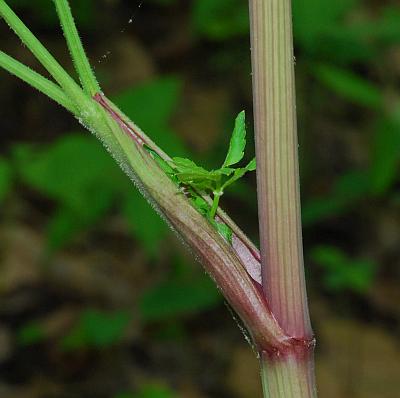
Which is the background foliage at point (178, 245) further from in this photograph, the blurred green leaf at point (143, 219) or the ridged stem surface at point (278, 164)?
the ridged stem surface at point (278, 164)

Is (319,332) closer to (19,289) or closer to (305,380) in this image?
(19,289)

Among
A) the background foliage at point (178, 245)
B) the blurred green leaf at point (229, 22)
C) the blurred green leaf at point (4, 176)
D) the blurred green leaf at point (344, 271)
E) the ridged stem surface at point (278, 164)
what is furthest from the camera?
the blurred green leaf at point (229, 22)

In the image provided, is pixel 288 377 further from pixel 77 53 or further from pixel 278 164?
pixel 77 53

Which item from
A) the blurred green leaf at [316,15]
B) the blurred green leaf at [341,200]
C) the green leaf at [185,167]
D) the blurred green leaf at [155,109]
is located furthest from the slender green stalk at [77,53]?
the blurred green leaf at [341,200]

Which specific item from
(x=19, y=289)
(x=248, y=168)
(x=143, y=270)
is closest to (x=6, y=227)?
(x=19, y=289)

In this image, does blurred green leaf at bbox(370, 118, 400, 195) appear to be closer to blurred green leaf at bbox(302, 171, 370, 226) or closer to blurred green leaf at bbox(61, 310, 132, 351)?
blurred green leaf at bbox(302, 171, 370, 226)

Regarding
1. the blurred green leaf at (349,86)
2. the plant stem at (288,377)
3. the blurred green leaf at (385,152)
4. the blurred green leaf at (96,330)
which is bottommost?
the plant stem at (288,377)
